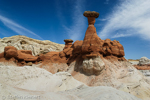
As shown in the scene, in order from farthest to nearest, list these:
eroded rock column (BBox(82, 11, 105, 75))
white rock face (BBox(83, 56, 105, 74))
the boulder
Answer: the boulder → eroded rock column (BBox(82, 11, 105, 75)) → white rock face (BBox(83, 56, 105, 74))

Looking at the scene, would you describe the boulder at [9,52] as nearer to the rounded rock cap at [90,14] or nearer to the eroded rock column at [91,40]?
the eroded rock column at [91,40]

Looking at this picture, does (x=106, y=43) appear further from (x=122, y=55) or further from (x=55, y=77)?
→ (x=55, y=77)

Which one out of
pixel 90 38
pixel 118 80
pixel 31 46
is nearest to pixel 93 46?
pixel 90 38

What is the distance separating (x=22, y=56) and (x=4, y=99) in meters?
11.8

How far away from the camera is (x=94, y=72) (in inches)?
411

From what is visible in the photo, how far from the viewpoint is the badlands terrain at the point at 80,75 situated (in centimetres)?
500

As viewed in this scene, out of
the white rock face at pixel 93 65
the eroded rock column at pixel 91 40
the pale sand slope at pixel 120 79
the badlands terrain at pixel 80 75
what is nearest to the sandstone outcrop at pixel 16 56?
the badlands terrain at pixel 80 75

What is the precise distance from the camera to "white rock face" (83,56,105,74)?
10.2m

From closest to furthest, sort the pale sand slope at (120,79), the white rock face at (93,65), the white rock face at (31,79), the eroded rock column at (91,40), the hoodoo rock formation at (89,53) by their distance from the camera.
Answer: the white rock face at (31,79)
the pale sand slope at (120,79)
the white rock face at (93,65)
the hoodoo rock formation at (89,53)
the eroded rock column at (91,40)

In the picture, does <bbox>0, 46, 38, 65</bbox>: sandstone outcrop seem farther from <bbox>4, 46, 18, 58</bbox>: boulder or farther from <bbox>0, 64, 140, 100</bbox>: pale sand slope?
<bbox>0, 64, 140, 100</bbox>: pale sand slope

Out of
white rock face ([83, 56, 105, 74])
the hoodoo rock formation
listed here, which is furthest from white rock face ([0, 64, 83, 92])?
the hoodoo rock formation

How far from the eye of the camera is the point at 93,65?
10328 mm

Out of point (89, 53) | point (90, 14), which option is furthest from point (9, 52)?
point (90, 14)

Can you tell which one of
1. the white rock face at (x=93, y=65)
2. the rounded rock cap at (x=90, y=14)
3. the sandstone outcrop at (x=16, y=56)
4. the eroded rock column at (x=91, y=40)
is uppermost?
the rounded rock cap at (x=90, y=14)
